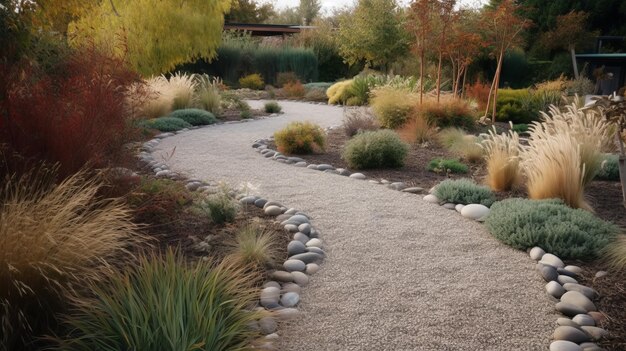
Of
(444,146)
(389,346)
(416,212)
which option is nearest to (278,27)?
(444,146)

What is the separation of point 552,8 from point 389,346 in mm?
27626

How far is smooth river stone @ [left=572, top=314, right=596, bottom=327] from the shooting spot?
323cm

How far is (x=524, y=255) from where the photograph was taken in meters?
4.44

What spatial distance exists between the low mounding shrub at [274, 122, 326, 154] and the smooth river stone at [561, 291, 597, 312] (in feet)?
18.6

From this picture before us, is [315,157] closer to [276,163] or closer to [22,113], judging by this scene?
[276,163]

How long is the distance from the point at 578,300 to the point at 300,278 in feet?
6.02

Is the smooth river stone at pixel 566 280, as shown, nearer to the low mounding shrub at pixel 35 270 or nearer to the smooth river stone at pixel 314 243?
the smooth river stone at pixel 314 243

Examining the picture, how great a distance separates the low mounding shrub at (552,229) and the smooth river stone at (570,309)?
99 cm

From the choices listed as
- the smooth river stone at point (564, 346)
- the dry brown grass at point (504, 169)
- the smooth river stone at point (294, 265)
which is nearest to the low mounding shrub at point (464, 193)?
the dry brown grass at point (504, 169)

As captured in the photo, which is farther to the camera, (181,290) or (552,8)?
(552,8)

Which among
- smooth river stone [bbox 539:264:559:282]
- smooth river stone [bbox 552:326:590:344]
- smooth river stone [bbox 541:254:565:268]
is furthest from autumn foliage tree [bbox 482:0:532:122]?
smooth river stone [bbox 552:326:590:344]

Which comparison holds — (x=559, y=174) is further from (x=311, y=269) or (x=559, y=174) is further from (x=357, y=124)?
(x=357, y=124)

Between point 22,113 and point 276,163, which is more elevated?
point 22,113

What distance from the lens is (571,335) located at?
10.0 ft
